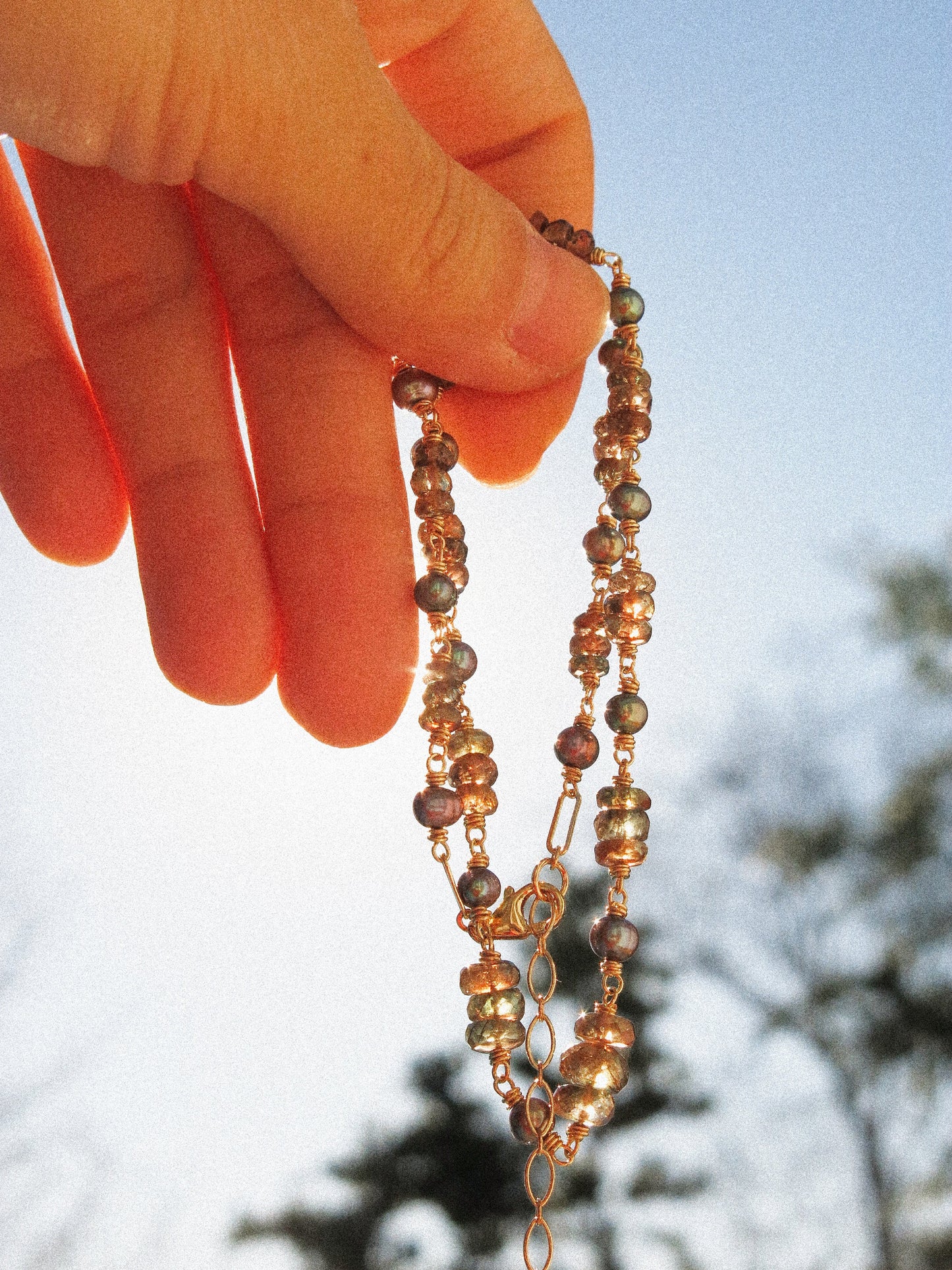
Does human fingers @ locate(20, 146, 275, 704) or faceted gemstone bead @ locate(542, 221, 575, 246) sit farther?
faceted gemstone bead @ locate(542, 221, 575, 246)

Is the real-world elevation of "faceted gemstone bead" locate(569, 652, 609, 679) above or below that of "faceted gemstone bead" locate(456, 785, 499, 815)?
above

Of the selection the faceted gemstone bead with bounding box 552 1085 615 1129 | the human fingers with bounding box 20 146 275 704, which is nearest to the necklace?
the faceted gemstone bead with bounding box 552 1085 615 1129

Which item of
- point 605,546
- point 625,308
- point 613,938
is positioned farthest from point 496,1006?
point 625,308

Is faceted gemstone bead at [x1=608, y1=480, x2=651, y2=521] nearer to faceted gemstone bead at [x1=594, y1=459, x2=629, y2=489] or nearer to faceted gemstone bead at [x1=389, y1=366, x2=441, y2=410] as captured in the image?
faceted gemstone bead at [x1=594, y1=459, x2=629, y2=489]

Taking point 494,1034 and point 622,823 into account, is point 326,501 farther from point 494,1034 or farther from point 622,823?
point 494,1034

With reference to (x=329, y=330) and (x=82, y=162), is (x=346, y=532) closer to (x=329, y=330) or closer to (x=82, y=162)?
(x=329, y=330)

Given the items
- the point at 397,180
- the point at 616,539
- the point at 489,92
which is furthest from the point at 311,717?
the point at 489,92

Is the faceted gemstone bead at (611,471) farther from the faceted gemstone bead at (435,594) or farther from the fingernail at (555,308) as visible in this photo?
the faceted gemstone bead at (435,594)
